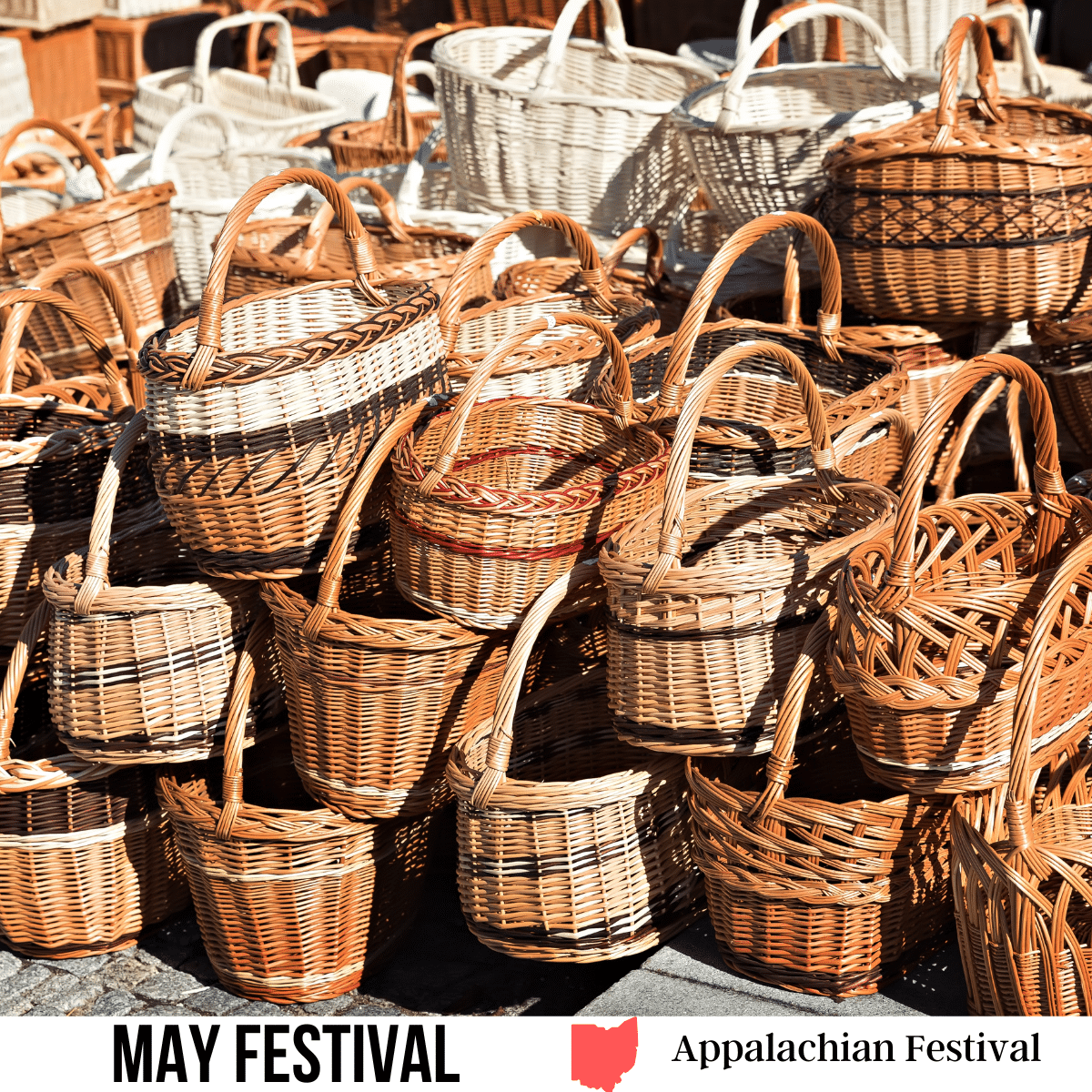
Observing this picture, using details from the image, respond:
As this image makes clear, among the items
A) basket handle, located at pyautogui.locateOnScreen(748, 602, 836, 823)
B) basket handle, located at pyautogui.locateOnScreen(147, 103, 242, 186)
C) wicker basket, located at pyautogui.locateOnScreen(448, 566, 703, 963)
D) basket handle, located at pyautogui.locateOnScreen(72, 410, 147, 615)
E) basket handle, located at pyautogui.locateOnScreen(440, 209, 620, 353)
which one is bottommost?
wicker basket, located at pyautogui.locateOnScreen(448, 566, 703, 963)

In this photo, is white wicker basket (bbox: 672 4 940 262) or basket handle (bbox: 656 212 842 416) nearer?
basket handle (bbox: 656 212 842 416)

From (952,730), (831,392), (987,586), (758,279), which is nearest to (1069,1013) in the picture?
(952,730)

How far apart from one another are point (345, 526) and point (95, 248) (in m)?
1.91

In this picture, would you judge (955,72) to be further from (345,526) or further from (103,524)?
(103,524)

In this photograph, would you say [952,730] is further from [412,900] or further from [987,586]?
Result: [412,900]

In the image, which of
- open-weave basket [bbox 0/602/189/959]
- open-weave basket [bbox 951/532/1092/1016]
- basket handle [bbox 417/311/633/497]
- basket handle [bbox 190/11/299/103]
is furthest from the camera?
basket handle [bbox 190/11/299/103]

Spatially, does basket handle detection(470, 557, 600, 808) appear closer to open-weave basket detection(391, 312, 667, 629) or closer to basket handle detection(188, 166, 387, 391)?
open-weave basket detection(391, 312, 667, 629)

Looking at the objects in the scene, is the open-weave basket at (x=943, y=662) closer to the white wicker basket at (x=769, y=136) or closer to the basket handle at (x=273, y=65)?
the white wicker basket at (x=769, y=136)

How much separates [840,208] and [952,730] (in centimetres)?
164

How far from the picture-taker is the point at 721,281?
2945 mm

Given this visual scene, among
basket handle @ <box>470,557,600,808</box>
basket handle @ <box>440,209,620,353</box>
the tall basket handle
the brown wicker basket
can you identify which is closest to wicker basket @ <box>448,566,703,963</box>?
basket handle @ <box>470,557,600,808</box>

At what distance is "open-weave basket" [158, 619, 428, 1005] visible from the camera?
2.92 meters

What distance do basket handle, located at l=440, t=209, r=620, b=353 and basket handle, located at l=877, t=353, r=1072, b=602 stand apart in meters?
0.79

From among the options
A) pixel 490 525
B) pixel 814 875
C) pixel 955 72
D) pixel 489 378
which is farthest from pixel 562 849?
pixel 955 72
